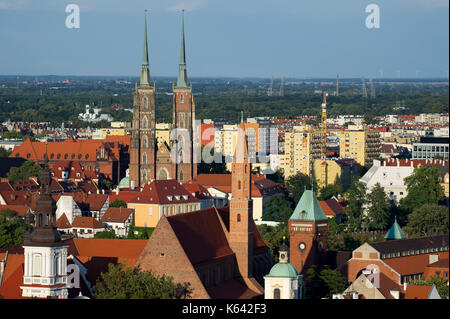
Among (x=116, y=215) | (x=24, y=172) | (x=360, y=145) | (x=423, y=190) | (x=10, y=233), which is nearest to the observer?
(x=10, y=233)

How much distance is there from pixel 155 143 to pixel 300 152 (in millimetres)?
13126

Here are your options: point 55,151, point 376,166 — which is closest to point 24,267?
point 376,166

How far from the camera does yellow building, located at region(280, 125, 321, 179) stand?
87562mm

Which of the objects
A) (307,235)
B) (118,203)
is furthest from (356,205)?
(307,235)

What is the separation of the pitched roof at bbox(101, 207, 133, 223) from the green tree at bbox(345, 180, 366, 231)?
1016 centimetres

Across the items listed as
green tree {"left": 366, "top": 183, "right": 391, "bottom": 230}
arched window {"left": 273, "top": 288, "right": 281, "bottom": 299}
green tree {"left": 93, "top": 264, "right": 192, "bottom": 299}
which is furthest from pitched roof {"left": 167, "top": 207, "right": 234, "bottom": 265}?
green tree {"left": 366, "top": 183, "right": 391, "bottom": 230}

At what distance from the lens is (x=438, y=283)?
38.2 meters

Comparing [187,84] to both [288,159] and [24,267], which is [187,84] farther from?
[24,267]

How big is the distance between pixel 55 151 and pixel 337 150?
2412 cm

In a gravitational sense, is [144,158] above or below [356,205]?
above

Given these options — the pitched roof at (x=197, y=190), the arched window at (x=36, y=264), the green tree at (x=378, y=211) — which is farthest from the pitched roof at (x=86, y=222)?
the arched window at (x=36, y=264)

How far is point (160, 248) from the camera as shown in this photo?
120 feet

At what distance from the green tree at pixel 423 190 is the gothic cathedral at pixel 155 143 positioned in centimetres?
1589

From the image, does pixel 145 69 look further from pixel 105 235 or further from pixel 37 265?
pixel 37 265
